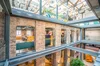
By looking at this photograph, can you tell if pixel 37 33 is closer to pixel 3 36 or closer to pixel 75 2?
pixel 3 36

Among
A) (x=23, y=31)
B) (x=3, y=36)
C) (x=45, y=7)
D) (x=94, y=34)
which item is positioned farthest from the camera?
(x=94, y=34)

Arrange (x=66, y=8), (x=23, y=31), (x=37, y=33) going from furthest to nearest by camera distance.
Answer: (x=66, y=8) → (x=37, y=33) → (x=23, y=31)

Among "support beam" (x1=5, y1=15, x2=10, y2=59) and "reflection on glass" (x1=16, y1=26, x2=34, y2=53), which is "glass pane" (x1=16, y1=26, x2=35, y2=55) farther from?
"support beam" (x1=5, y1=15, x2=10, y2=59)

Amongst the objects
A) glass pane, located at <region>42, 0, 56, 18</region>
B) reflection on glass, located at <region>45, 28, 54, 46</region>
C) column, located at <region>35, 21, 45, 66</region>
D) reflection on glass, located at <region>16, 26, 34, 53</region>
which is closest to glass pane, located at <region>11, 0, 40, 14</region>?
glass pane, located at <region>42, 0, 56, 18</region>

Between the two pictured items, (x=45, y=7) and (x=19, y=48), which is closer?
(x=19, y=48)

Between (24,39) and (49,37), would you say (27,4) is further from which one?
(49,37)

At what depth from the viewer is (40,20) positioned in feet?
21.2

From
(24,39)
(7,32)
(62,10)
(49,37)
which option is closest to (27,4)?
(24,39)

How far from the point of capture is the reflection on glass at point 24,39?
211 inches

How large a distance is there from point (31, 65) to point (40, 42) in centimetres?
184

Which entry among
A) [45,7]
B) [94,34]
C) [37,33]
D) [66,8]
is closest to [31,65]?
[37,33]

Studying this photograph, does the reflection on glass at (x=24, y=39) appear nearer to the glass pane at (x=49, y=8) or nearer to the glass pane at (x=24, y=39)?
the glass pane at (x=24, y=39)

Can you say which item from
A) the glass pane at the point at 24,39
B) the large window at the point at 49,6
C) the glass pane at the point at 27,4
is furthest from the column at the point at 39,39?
the glass pane at the point at 27,4

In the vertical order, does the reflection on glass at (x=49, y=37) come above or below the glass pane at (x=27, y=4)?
below
